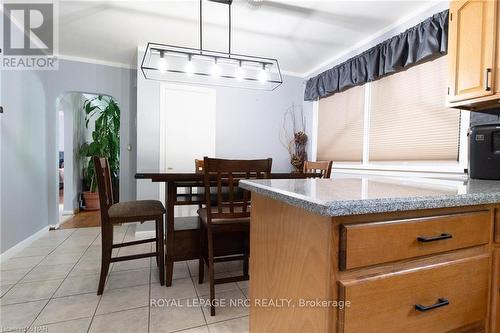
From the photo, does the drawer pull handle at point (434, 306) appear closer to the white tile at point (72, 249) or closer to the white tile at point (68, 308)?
the white tile at point (68, 308)

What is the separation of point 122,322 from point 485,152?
95.9 inches

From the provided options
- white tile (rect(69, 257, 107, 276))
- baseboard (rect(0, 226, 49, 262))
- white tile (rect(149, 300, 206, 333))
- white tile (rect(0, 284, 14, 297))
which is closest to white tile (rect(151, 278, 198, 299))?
white tile (rect(149, 300, 206, 333))

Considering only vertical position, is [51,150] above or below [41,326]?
above

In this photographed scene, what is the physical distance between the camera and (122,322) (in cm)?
160

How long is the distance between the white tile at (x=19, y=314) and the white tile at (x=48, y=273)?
412 mm

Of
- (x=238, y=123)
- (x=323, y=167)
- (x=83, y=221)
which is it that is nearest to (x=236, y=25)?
(x=238, y=123)

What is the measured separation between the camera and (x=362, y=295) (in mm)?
727

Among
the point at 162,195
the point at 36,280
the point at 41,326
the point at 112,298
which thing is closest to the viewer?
the point at 41,326

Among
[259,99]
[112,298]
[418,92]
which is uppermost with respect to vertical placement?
[259,99]

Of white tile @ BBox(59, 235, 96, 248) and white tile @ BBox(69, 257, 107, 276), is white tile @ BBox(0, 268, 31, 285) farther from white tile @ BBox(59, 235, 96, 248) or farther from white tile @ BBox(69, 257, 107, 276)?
white tile @ BBox(59, 235, 96, 248)

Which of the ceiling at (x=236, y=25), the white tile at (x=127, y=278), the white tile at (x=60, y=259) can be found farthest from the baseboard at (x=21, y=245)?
the ceiling at (x=236, y=25)

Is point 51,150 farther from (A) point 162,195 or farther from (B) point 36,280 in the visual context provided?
(B) point 36,280

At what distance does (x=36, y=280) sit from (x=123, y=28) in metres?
2.62

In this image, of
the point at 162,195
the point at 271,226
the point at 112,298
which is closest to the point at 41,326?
the point at 112,298
